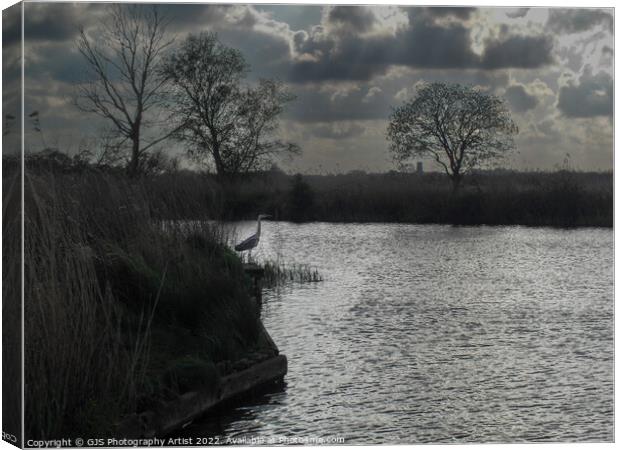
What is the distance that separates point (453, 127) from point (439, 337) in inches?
71.5

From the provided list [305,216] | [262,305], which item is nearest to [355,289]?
[262,305]

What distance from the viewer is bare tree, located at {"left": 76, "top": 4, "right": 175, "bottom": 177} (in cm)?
618

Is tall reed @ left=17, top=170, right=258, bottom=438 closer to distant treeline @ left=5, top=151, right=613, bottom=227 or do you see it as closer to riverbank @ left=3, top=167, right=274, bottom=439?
riverbank @ left=3, top=167, right=274, bottom=439

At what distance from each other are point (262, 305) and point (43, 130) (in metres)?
4.09

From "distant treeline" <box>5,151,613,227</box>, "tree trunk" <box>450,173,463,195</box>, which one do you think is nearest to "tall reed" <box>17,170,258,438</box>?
"distant treeline" <box>5,151,613,227</box>

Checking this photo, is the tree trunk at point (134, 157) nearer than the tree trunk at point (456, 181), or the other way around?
the tree trunk at point (134, 157)

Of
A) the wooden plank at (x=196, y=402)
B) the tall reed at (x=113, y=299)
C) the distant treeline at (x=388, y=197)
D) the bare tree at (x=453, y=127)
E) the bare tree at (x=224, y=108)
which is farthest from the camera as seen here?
the distant treeline at (x=388, y=197)

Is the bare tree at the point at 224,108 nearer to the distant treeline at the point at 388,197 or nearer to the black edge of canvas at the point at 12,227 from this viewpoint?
the distant treeline at the point at 388,197

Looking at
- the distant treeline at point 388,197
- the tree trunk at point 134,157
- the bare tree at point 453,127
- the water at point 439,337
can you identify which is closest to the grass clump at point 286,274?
the water at point 439,337

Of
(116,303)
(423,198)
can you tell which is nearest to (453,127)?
(423,198)

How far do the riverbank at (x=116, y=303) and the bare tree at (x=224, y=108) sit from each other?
2.18 feet

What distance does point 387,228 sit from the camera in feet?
28.1

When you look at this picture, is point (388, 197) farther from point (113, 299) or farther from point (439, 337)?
point (113, 299)

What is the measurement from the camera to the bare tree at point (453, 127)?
721 cm
